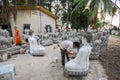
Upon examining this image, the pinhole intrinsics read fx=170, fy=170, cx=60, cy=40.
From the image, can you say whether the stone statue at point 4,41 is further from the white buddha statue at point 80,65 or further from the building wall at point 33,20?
the building wall at point 33,20

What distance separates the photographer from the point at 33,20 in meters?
17.9

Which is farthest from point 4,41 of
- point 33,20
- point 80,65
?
point 33,20

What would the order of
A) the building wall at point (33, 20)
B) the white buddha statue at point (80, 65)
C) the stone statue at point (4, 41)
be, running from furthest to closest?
the building wall at point (33, 20), the stone statue at point (4, 41), the white buddha statue at point (80, 65)

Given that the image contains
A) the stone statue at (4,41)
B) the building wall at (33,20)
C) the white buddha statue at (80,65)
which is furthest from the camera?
the building wall at (33,20)

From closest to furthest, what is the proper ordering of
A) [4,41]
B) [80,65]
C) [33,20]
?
[80,65] → [4,41] → [33,20]

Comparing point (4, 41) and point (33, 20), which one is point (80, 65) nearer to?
point (4, 41)

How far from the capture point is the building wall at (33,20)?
1725 centimetres

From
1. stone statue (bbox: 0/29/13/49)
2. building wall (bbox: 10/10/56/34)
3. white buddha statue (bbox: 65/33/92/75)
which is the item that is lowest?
white buddha statue (bbox: 65/33/92/75)

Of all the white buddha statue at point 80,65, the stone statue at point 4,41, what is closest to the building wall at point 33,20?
the stone statue at point 4,41

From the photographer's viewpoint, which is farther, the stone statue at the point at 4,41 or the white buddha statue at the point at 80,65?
the stone statue at the point at 4,41

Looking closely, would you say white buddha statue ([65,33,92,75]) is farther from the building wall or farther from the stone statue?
the building wall

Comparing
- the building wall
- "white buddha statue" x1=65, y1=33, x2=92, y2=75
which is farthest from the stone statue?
the building wall

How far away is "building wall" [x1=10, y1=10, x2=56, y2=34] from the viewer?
56.6 feet

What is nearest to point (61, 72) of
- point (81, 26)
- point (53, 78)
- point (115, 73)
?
point (53, 78)
